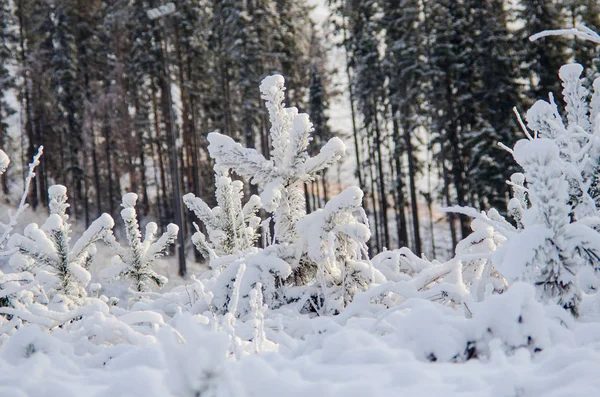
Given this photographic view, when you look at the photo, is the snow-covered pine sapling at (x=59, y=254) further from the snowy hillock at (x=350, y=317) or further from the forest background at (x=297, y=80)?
the forest background at (x=297, y=80)

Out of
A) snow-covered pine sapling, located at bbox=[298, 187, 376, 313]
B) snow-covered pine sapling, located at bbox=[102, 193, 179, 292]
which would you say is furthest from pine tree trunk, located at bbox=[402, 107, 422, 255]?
snow-covered pine sapling, located at bbox=[298, 187, 376, 313]

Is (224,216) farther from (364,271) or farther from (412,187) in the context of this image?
(412,187)

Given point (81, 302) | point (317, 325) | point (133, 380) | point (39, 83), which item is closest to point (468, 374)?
point (317, 325)

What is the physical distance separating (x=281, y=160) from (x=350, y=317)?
6.17 feet

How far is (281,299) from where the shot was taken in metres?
4.13

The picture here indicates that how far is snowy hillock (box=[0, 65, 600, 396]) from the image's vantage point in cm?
156

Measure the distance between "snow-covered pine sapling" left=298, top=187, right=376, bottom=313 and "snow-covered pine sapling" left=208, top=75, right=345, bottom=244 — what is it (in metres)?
0.38

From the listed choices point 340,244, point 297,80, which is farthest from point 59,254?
point 297,80

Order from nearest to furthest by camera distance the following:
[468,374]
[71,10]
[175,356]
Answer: [175,356]
[468,374]
[71,10]

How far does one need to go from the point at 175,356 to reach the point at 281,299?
113 inches

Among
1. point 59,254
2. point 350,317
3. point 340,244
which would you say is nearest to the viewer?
point 350,317

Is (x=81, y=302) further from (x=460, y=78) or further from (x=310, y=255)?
(x=460, y=78)

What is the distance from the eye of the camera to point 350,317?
9.77 feet

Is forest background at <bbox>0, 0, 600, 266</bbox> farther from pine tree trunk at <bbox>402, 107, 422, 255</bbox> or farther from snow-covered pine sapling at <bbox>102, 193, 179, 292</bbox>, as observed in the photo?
snow-covered pine sapling at <bbox>102, 193, 179, 292</bbox>
